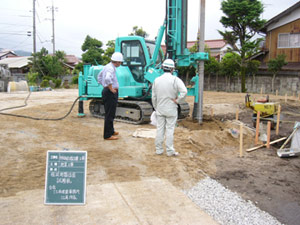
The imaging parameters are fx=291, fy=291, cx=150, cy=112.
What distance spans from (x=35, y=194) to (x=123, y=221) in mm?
1293

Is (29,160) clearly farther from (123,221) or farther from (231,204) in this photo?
(231,204)

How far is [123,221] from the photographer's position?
3.06 m

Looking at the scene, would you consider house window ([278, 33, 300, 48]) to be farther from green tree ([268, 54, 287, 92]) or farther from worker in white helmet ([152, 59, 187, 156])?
worker in white helmet ([152, 59, 187, 156])

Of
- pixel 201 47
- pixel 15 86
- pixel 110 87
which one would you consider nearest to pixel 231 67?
pixel 201 47

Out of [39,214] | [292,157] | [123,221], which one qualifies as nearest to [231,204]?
[123,221]

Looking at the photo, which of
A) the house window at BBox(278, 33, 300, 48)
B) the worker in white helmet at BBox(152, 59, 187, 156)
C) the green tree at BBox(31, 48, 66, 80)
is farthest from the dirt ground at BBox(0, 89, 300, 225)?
the green tree at BBox(31, 48, 66, 80)

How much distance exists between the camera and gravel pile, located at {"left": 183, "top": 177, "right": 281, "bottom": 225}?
3.29m

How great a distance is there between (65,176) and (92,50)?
91.2 feet

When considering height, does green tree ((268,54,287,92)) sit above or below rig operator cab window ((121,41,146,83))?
above

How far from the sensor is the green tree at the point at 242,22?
834 inches

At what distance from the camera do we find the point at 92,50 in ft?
97.7

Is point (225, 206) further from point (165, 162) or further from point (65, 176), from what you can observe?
point (65, 176)

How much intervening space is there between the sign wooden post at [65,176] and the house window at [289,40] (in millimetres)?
22674

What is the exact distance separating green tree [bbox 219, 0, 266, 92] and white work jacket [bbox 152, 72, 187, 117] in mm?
18014
